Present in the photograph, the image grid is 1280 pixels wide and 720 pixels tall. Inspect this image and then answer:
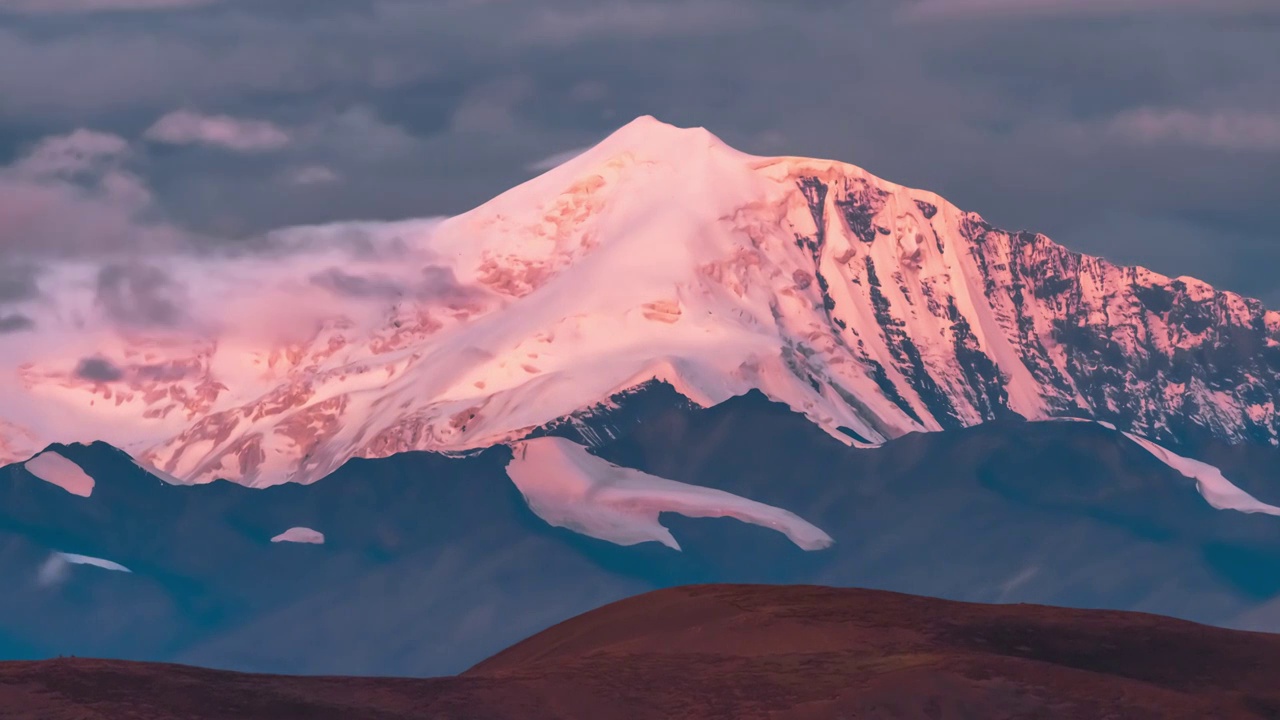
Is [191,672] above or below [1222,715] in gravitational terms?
above

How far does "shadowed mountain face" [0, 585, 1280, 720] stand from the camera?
105500mm

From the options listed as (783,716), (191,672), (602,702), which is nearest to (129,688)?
(191,672)

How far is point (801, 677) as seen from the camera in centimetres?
11731

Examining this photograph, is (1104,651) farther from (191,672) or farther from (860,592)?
(191,672)

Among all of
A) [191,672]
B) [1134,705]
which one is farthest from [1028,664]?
[191,672]

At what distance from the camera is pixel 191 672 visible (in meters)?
110

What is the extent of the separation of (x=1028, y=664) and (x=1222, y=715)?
9.99 metres

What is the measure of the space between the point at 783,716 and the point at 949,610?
2288cm

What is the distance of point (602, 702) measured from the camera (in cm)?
11344

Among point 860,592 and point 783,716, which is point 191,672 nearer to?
point 783,716

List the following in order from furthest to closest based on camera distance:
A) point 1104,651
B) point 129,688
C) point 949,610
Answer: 1. point 949,610
2. point 1104,651
3. point 129,688

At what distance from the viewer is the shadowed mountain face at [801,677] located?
346ft

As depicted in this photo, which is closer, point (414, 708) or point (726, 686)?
point (414, 708)

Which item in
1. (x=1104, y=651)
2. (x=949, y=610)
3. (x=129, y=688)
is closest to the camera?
(x=129, y=688)
